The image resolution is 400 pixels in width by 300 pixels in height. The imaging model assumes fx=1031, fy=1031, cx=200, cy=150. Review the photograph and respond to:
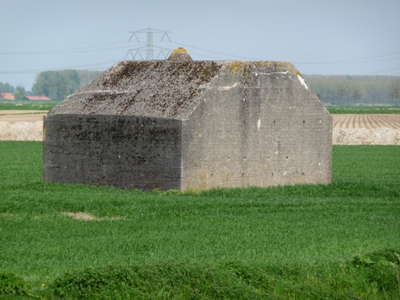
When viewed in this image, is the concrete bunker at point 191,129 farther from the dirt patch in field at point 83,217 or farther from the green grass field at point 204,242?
the dirt patch in field at point 83,217

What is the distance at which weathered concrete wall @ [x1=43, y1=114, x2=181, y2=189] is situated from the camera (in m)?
25.7

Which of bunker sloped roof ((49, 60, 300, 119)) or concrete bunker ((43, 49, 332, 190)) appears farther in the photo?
bunker sloped roof ((49, 60, 300, 119))

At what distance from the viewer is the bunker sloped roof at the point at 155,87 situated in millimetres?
26234

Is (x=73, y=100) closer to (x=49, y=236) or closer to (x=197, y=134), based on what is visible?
(x=197, y=134)

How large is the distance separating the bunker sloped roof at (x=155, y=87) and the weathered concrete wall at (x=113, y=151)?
31cm

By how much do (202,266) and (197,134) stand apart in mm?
12512

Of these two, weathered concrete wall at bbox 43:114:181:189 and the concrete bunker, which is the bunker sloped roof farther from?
weathered concrete wall at bbox 43:114:181:189

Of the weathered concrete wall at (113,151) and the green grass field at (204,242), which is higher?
the weathered concrete wall at (113,151)

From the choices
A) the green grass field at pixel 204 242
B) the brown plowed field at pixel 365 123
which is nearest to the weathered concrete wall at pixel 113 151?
the green grass field at pixel 204 242

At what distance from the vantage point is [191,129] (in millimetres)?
25531

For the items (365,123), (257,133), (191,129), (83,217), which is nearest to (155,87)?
(191,129)

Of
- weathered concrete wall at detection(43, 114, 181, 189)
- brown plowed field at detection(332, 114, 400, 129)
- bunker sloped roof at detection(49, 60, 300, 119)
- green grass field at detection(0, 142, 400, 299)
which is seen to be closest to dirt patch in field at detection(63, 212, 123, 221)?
green grass field at detection(0, 142, 400, 299)

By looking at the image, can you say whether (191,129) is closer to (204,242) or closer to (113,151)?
(113,151)

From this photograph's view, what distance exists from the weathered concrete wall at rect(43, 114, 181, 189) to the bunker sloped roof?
1.00 feet
